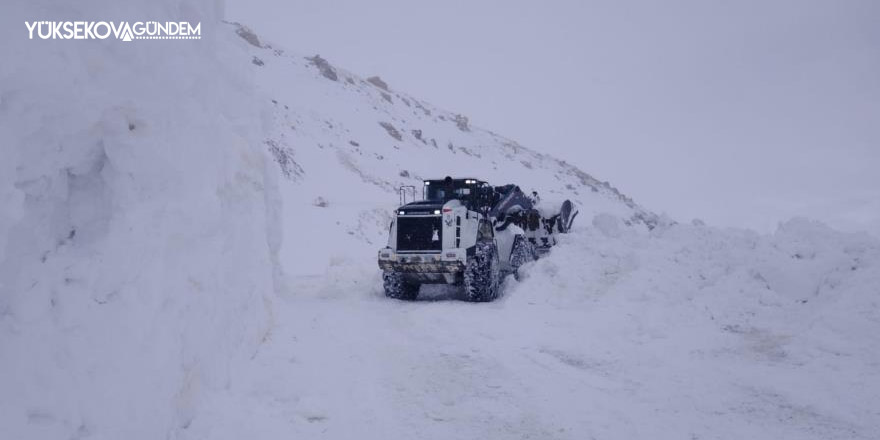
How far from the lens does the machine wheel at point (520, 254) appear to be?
1264cm

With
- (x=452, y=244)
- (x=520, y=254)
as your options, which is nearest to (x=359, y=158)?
(x=520, y=254)

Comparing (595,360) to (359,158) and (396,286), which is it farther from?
(359,158)

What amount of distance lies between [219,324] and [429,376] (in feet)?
7.71

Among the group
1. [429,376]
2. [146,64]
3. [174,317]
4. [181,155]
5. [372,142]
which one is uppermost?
[372,142]

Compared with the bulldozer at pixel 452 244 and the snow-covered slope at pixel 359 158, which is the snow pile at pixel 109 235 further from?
the bulldozer at pixel 452 244

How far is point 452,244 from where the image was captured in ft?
36.2

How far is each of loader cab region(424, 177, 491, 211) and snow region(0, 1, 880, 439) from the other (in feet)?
7.57

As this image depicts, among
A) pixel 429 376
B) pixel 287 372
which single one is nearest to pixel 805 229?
pixel 429 376

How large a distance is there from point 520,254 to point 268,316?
7.43 metres

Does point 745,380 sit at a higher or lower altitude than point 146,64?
lower

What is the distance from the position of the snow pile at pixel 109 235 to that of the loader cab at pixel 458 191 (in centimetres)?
768

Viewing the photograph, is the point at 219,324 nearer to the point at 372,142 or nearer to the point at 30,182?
the point at 30,182

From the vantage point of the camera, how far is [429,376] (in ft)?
20.1

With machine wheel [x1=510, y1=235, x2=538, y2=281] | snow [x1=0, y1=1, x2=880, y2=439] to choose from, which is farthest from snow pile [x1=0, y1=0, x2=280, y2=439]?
machine wheel [x1=510, y1=235, x2=538, y2=281]
